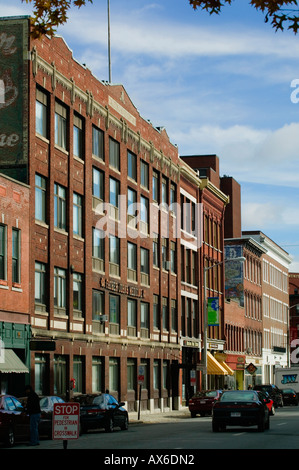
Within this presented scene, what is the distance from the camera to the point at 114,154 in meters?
50.7

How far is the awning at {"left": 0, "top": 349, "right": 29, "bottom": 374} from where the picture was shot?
34659 mm

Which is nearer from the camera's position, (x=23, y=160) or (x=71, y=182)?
(x=23, y=160)

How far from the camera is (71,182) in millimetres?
43281

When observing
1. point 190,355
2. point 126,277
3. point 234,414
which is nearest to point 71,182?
point 126,277

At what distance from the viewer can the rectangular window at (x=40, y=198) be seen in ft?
130

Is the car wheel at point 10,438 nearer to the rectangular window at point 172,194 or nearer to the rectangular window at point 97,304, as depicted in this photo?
the rectangular window at point 97,304

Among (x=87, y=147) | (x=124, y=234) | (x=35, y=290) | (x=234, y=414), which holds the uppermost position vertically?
(x=87, y=147)

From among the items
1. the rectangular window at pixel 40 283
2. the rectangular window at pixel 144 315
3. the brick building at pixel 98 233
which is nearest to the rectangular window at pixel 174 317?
the brick building at pixel 98 233

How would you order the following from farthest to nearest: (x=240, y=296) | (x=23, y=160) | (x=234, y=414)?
(x=240, y=296) → (x=23, y=160) → (x=234, y=414)

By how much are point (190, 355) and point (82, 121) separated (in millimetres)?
25408

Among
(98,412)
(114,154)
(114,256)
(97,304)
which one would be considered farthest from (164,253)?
Answer: (98,412)

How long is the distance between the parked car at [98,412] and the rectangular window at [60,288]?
320 inches

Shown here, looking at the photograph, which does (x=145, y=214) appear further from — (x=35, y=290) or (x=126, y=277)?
(x=35, y=290)

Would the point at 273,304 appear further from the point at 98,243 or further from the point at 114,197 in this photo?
the point at 98,243
